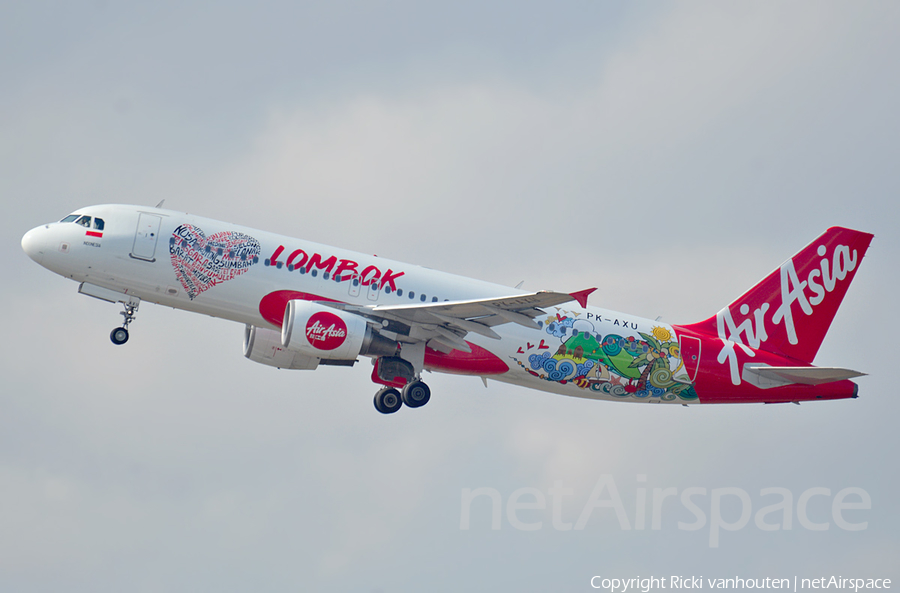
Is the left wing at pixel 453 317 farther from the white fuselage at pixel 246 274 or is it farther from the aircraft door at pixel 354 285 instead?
the white fuselage at pixel 246 274

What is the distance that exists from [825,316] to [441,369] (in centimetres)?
1618

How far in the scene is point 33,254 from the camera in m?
37.0

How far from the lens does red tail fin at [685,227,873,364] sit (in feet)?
141

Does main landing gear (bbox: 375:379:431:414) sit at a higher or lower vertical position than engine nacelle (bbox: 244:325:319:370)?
lower

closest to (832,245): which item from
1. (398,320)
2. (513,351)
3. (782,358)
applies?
(782,358)

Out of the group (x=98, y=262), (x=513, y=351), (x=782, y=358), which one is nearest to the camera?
(x=98, y=262)

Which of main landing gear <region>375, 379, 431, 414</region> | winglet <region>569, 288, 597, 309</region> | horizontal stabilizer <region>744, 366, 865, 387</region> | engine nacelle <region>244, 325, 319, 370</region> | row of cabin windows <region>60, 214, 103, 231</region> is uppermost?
row of cabin windows <region>60, 214, 103, 231</region>

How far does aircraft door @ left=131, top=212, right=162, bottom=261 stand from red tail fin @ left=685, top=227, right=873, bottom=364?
814 inches

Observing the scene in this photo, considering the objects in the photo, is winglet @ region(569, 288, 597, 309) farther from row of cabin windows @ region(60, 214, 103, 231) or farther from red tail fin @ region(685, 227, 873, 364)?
row of cabin windows @ region(60, 214, 103, 231)

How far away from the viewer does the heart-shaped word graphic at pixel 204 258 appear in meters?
36.7

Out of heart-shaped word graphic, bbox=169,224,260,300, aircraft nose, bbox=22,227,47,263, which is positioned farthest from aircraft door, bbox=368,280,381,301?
aircraft nose, bbox=22,227,47,263

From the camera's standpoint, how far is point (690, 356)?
40.9 m

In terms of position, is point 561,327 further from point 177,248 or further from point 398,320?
point 177,248

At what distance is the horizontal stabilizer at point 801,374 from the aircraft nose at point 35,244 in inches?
1032
